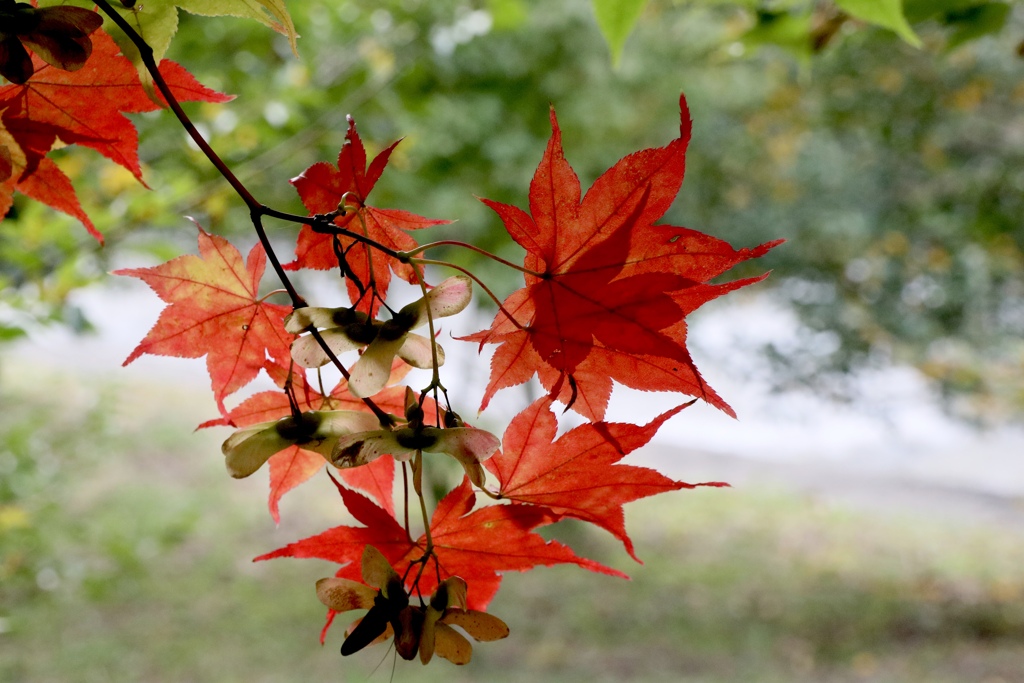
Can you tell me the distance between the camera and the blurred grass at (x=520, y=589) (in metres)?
3.01

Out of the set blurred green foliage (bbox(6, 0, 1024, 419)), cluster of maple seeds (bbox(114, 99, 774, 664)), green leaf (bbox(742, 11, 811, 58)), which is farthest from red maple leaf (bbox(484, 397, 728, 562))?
blurred green foliage (bbox(6, 0, 1024, 419))

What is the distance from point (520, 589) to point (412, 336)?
3.99m

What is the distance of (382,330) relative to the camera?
0.99 feet

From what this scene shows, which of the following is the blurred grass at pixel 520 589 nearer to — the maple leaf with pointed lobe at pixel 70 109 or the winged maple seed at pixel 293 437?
the maple leaf with pointed lobe at pixel 70 109

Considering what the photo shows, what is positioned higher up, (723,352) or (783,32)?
(723,352)

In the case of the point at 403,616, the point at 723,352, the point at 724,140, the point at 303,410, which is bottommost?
the point at 403,616

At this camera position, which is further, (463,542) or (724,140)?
(724,140)

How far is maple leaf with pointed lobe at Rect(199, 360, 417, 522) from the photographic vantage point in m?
0.40

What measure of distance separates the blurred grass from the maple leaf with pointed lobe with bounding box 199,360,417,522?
6.03 feet

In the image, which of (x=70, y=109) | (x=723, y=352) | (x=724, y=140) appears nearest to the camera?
(x=70, y=109)

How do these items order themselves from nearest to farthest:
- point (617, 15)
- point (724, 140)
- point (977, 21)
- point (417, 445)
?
point (417, 445) → point (617, 15) → point (977, 21) → point (724, 140)

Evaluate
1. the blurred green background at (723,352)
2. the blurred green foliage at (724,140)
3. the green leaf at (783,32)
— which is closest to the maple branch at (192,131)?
the green leaf at (783,32)

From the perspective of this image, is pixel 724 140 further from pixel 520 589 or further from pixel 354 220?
pixel 354 220

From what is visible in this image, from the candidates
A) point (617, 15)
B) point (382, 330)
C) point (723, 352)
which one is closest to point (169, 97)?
point (382, 330)
